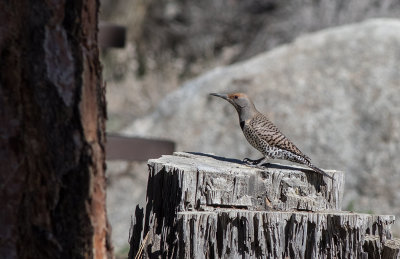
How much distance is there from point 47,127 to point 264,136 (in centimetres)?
258

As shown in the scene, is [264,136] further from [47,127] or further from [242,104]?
[47,127]

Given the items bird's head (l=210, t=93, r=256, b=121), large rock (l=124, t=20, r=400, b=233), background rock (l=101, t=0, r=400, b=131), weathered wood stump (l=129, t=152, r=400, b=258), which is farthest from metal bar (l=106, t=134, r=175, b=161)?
background rock (l=101, t=0, r=400, b=131)

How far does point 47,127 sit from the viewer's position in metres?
2.98

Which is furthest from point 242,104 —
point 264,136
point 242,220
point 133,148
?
point 242,220

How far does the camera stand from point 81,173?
300cm

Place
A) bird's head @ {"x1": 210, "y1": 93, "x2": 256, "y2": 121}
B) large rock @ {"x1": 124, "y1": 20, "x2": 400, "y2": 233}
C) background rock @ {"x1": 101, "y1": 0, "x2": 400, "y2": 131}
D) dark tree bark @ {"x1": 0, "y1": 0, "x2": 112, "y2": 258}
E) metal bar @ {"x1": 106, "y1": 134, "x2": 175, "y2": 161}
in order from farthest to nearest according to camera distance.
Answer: background rock @ {"x1": 101, "y1": 0, "x2": 400, "y2": 131} → large rock @ {"x1": 124, "y1": 20, "x2": 400, "y2": 233} → metal bar @ {"x1": 106, "y1": 134, "x2": 175, "y2": 161} → bird's head @ {"x1": 210, "y1": 93, "x2": 256, "y2": 121} → dark tree bark @ {"x1": 0, "y1": 0, "x2": 112, "y2": 258}

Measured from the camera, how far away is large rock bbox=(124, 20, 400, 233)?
7.90 meters

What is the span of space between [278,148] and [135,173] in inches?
152

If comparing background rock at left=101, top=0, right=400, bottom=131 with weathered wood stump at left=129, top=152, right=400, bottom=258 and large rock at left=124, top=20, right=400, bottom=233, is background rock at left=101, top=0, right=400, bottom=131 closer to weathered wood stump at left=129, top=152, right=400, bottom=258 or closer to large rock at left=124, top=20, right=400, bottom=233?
large rock at left=124, top=20, right=400, bottom=233

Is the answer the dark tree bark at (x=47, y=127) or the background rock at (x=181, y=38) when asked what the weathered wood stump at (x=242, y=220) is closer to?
the dark tree bark at (x=47, y=127)

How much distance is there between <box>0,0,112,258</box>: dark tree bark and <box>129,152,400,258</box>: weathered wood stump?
28.4 inches

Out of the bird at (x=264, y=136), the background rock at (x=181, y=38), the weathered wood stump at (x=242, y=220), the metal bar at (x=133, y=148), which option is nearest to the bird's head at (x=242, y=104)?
the bird at (x=264, y=136)

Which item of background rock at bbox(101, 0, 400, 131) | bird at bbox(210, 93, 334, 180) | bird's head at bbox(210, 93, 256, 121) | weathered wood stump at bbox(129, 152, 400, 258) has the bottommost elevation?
weathered wood stump at bbox(129, 152, 400, 258)

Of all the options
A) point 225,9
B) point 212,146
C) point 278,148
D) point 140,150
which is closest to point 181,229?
point 278,148
